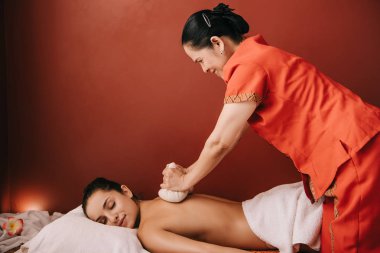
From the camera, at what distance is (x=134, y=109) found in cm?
229

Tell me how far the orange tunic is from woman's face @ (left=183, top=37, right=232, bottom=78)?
11cm

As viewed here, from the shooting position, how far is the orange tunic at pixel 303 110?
1.24 metres

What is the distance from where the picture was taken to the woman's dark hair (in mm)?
1393

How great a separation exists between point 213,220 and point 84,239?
63 centimetres

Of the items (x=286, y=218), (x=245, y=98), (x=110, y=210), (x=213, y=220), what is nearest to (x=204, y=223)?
(x=213, y=220)

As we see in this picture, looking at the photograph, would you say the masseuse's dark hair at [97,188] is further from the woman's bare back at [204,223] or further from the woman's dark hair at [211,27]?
the woman's dark hair at [211,27]

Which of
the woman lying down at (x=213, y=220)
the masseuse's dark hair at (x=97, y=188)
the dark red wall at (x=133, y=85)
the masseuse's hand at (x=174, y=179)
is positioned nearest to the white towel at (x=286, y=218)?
the woman lying down at (x=213, y=220)

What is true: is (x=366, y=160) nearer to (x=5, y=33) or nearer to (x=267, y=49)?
(x=267, y=49)

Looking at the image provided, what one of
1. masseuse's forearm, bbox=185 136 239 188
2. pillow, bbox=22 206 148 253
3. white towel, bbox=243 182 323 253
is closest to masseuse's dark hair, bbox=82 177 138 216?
pillow, bbox=22 206 148 253

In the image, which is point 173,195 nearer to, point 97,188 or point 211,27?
point 97,188

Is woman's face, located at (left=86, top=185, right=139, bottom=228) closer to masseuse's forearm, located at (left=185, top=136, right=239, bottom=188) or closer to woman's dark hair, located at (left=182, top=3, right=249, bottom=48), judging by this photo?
masseuse's forearm, located at (left=185, top=136, right=239, bottom=188)

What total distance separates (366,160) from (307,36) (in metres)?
1.15

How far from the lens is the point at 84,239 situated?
153cm

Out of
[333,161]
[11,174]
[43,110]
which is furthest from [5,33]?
[333,161]
